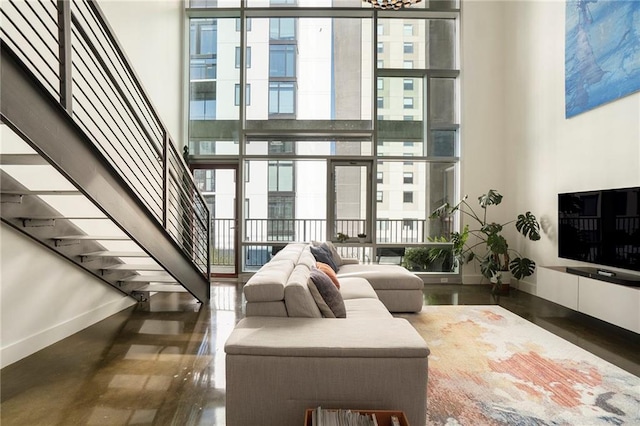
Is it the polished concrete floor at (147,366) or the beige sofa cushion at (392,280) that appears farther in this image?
the beige sofa cushion at (392,280)

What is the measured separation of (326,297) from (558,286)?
312 cm

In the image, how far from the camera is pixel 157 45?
545 centimetres

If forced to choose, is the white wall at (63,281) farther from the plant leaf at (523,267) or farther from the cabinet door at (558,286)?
the plant leaf at (523,267)

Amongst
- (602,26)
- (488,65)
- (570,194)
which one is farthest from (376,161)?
(602,26)

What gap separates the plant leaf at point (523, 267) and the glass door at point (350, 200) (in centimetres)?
232

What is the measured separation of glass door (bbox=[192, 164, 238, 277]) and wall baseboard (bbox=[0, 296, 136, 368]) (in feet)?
7.21

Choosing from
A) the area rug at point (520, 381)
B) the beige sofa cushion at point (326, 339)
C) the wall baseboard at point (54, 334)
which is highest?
the beige sofa cushion at point (326, 339)

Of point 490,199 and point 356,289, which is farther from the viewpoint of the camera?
point 490,199

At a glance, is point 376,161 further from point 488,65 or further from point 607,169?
point 607,169

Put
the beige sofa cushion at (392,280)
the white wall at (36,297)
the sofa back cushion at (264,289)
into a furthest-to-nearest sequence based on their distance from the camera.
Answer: the beige sofa cushion at (392,280) → the white wall at (36,297) → the sofa back cushion at (264,289)

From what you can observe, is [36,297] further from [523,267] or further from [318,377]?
[523,267]

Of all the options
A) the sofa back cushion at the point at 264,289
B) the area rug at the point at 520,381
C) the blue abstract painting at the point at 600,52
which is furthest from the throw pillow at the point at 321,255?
the blue abstract painting at the point at 600,52

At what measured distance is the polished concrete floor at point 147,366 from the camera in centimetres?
216

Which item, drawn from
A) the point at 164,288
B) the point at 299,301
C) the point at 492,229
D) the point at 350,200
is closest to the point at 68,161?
the point at 299,301
